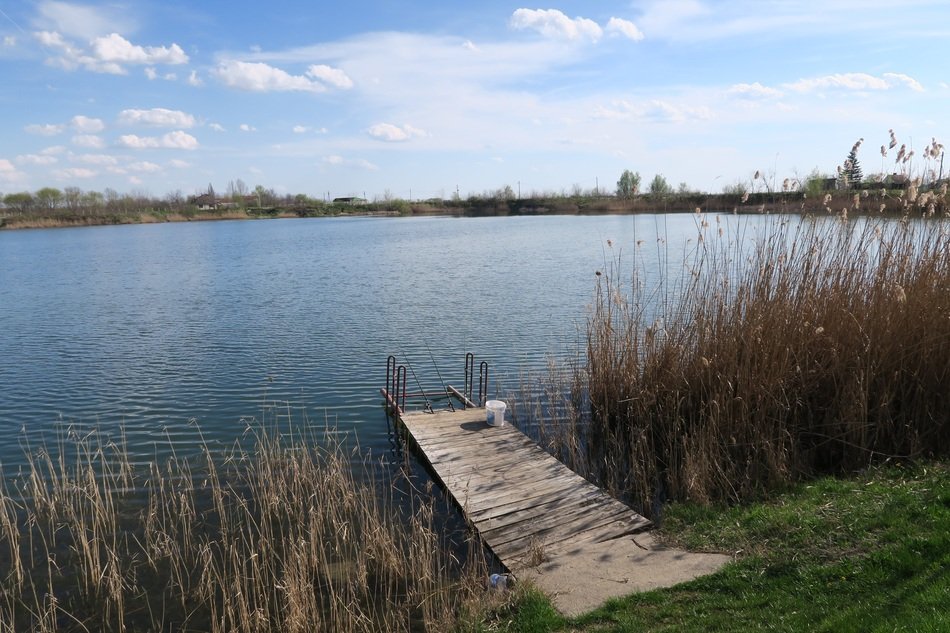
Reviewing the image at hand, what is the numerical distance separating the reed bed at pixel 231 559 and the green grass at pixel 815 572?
4.92 feet

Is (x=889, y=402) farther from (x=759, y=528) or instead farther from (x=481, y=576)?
(x=481, y=576)

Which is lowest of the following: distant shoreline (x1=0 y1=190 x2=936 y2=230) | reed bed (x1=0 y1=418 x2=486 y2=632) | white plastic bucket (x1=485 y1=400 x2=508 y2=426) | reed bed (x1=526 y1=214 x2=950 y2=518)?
reed bed (x1=0 y1=418 x2=486 y2=632)

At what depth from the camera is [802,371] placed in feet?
24.3

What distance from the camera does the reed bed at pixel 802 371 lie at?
7.00 meters

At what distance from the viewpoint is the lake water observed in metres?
11.5

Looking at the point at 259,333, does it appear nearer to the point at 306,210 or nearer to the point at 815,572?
the point at 815,572

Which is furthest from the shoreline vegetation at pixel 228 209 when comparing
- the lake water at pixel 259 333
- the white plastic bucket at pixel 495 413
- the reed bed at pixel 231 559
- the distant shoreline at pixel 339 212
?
the reed bed at pixel 231 559

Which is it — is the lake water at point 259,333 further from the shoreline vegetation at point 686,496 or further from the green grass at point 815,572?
the green grass at point 815,572

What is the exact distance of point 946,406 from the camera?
700 cm

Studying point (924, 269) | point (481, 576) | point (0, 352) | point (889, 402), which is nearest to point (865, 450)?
point (889, 402)

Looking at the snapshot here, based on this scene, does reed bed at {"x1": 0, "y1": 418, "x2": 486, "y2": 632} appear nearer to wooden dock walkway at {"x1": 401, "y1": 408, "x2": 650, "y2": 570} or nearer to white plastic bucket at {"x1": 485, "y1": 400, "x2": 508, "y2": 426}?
wooden dock walkway at {"x1": 401, "y1": 408, "x2": 650, "y2": 570}

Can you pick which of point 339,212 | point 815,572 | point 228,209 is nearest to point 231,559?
point 815,572

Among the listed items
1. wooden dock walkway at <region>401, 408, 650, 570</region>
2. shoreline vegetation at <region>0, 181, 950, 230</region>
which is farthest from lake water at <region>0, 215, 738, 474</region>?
shoreline vegetation at <region>0, 181, 950, 230</region>

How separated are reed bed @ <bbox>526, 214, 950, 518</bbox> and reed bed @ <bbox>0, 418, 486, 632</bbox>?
2.76m
